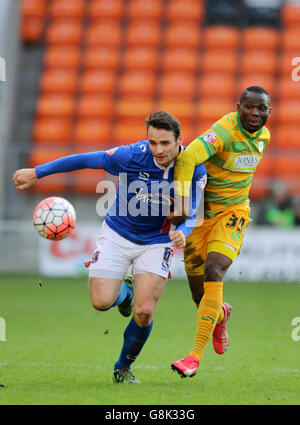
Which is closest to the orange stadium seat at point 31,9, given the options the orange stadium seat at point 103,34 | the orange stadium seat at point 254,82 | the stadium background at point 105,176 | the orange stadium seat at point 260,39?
the stadium background at point 105,176

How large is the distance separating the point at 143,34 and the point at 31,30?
3131mm

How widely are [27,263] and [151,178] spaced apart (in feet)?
31.7

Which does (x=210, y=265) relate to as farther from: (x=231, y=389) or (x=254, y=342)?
(x=254, y=342)

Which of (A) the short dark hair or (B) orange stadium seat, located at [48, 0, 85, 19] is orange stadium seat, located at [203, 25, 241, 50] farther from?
(A) the short dark hair

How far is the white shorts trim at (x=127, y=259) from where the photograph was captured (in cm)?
571

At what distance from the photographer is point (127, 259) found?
5812mm

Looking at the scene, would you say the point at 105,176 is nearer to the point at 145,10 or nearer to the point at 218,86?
the point at 218,86

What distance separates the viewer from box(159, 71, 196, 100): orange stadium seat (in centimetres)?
1934

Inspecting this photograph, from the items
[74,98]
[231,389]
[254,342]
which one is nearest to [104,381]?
[231,389]

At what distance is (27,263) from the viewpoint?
49.1 feet

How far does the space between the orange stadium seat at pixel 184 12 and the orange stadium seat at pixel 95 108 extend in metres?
3.44

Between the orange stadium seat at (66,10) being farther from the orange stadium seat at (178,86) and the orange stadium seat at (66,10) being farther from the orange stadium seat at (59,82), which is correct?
Result: the orange stadium seat at (178,86)

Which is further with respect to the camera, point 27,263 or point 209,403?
point 27,263

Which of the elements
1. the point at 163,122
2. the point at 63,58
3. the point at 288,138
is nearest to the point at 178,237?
the point at 163,122
